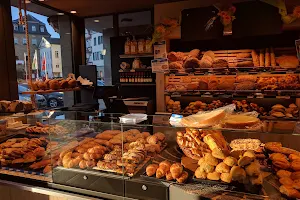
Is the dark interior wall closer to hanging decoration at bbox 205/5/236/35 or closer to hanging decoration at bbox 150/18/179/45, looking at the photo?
hanging decoration at bbox 150/18/179/45

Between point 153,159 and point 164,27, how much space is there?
9.81 ft

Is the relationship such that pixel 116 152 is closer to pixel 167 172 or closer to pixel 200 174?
pixel 167 172

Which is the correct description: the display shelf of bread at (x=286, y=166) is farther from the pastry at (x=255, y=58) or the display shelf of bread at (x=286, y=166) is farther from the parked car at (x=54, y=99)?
the parked car at (x=54, y=99)

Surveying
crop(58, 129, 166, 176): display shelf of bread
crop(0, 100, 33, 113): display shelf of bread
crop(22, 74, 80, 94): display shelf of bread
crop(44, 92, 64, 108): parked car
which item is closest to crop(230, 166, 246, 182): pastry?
crop(58, 129, 166, 176): display shelf of bread

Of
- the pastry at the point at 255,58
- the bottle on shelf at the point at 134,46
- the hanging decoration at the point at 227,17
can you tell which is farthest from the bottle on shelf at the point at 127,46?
the pastry at the point at 255,58

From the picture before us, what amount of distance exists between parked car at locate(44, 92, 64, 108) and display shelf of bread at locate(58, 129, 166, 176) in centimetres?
384

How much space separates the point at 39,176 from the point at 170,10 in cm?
345

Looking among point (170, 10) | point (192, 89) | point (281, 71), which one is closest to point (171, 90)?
point (192, 89)

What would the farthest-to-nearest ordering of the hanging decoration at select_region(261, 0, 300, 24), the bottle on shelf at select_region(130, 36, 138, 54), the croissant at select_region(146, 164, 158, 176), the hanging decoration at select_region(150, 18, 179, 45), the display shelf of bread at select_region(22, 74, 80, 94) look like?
the bottle on shelf at select_region(130, 36, 138, 54)
the hanging decoration at select_region(150, 18, 179, 45)
the hanging decoration at select_region(261, 0, 300, 24)
the display shelf of bread at select_region(22, 74, 80, 94)
the croissant at select_region(146, 164, 158, 176)

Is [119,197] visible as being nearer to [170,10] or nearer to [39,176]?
[39,176]

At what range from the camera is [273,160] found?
4.70 ft

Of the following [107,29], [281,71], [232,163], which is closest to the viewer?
[232,163]

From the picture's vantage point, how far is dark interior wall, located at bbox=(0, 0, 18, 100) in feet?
11.6

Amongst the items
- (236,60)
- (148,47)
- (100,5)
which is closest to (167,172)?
(236,60)
